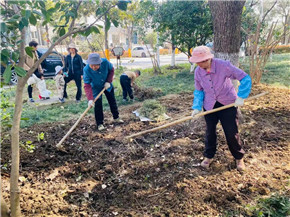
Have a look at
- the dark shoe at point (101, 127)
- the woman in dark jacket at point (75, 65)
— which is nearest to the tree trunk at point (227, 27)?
the dark shoe at point (101, 127)

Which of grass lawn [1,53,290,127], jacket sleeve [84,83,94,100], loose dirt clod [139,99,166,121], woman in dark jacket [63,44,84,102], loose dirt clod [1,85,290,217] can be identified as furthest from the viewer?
woman in dark jacket [63,44,84,102]

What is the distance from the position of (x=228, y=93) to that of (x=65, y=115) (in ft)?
13.2

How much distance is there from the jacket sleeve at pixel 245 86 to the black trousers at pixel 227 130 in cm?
22

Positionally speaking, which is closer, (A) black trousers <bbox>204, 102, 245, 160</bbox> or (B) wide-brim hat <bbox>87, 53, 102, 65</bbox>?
(A) black trousers <bbox>204, 102, 245, 160</bbox>

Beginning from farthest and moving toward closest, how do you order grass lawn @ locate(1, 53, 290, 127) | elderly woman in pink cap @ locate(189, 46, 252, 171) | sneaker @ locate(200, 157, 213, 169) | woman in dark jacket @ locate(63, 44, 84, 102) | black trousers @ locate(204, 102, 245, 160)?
woman in dark jacket @ locate(63, 44, 84, 102)
grass lawn @ locate(1, 53, 290, 127)
sneaker @ locate(200, 157, 213, 169)
black trousers @ locate(204, 102, 245, 160)
elderly woman in pink cap @ locate(189, 46, 252, 171)

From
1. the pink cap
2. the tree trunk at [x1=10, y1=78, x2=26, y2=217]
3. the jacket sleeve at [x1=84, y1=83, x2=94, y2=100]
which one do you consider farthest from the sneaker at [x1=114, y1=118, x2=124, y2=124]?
the tree trunk at [x1=10, y1=78, x2=26, y2=217]

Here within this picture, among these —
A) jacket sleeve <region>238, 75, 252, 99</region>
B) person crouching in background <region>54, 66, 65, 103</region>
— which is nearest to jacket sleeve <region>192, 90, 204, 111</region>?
jacket sleeve <region>238, 75, 252, 99</region>

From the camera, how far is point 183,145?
3.85m

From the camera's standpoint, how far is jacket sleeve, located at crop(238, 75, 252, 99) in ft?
8.70

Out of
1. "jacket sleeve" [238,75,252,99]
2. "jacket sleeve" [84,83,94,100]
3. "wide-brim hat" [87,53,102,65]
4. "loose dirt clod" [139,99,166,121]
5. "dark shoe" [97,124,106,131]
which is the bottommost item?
"dark shoe" [97,124,106,131]

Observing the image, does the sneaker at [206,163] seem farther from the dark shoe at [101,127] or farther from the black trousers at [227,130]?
the dark shoe at [101,127]

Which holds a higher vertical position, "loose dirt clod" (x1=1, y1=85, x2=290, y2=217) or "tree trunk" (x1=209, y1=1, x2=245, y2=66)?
"tree trunk" (x1=209, y1=1, x2=245, y2=66)

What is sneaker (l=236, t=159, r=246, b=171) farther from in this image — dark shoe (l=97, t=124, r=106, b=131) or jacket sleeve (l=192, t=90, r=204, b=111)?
dark shoe (l=97, t=124, r=106, b=131)

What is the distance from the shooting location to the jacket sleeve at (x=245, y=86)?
265cm
